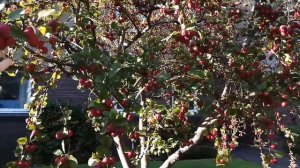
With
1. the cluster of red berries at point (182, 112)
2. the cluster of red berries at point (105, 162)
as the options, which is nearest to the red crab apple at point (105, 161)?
the cluster of red berries at point (105, 162)

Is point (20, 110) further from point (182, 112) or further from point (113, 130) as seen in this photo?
point (113, 130)

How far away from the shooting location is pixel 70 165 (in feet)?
8.61

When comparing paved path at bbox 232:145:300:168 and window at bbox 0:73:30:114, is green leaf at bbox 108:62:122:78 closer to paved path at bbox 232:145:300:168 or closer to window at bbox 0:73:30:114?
window at bbox 0:73:30:114

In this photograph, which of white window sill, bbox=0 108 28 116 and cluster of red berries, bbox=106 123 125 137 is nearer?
cluster of red berries, bbox=106 123 125 137

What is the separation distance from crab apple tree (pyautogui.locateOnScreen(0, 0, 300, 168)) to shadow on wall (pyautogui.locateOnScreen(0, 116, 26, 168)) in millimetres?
5003

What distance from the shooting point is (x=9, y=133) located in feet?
29.0

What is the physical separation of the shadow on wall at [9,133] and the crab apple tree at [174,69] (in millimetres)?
5003

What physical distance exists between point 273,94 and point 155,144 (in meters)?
1.33

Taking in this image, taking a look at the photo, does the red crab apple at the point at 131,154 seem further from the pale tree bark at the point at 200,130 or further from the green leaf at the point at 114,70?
the green leaf at the point at 114,70

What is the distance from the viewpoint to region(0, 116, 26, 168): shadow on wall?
8.62 meters

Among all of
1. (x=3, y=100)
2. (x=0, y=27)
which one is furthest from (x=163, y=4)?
(x=3, y=100)

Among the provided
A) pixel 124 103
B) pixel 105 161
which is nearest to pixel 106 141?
pixel 105 161

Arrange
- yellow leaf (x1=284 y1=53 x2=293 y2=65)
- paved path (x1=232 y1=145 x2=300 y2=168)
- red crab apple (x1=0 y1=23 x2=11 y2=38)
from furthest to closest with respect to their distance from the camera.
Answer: paved path (x1=232 y1=145 x2=300 y2=168)
yellow leaf (x1=284 y1=53 x2=293 y2=65)
red crab apple (x1=0 y1=23 x2=11 y2=38)

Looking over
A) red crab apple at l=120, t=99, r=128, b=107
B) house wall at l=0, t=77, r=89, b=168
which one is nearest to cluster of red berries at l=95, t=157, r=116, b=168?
red crab apple at l=120, t=99, r=128, b=107
